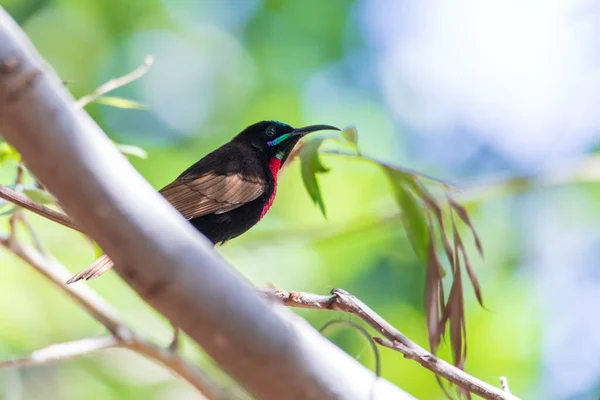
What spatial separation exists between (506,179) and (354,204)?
2.69 metres

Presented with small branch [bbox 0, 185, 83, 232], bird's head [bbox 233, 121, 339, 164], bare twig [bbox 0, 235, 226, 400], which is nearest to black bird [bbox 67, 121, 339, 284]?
bird's head [bbox 233, 121, 339, 164]

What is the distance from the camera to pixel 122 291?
6918 millimetres

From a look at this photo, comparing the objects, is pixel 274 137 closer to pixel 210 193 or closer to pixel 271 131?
pixel 271 131

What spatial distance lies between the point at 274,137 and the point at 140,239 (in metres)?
3.48

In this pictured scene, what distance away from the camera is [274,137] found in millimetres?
4527

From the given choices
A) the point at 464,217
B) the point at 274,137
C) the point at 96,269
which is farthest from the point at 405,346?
the point at 274,137

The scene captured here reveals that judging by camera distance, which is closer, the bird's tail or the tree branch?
the tree branch

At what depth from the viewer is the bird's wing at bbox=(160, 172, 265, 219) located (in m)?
3.67

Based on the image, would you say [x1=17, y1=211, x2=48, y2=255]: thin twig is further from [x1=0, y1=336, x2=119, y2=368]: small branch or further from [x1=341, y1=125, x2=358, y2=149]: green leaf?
[x1=341, y1=125, x2=358, y2=149]: green leaf

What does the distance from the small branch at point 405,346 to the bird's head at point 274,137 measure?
227cm

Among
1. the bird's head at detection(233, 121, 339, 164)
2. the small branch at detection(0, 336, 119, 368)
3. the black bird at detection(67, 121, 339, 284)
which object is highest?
the bird's head at detection(233, 121, 339, 164)

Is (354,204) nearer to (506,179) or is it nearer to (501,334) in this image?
(501,334)

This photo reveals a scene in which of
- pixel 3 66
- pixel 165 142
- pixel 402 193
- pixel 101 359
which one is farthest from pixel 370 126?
pixel 3 66

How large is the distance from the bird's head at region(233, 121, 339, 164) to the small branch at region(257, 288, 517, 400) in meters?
2.27
